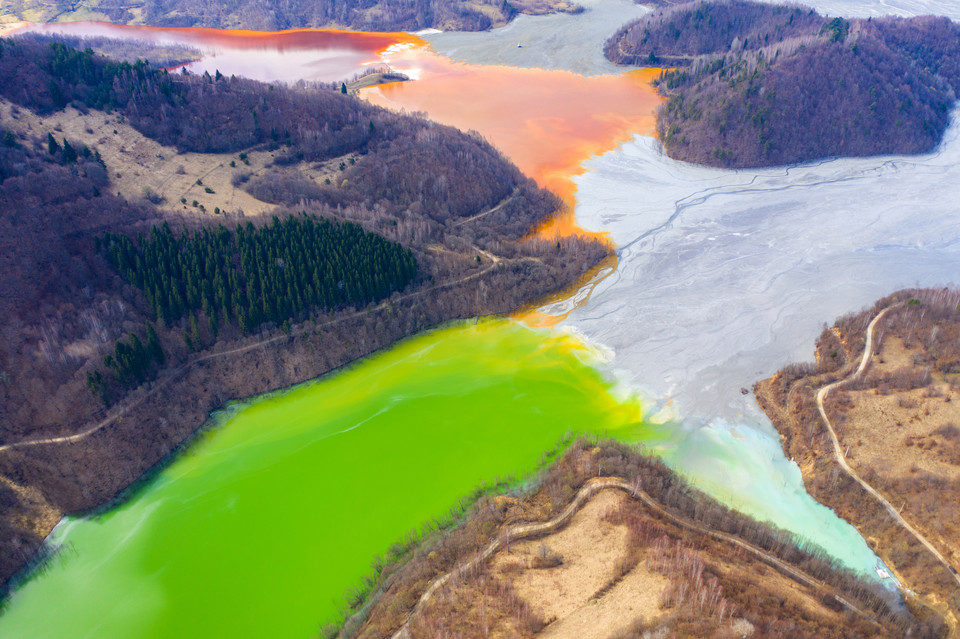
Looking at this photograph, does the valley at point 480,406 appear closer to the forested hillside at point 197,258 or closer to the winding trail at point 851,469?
the forested hillside at point 197,258

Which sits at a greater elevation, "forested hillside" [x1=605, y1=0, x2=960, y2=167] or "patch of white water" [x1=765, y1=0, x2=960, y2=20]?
"patch of white water" [x1=765, y1=0, x2=960, y2=20]

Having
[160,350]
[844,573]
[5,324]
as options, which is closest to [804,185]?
[844,573]

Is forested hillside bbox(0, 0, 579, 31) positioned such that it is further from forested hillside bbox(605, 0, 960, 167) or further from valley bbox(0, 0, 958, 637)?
valley bbox(0, 0, 958, 637)

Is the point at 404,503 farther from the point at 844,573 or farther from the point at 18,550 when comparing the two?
the point at 844,573

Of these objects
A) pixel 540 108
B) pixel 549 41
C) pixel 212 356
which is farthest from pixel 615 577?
pixel 549 41

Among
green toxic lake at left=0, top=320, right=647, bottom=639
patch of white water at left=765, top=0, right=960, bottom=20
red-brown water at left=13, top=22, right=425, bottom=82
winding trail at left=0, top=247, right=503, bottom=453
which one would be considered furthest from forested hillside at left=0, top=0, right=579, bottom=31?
green toxic lake at left=0, top=320, right=647, bottom=639

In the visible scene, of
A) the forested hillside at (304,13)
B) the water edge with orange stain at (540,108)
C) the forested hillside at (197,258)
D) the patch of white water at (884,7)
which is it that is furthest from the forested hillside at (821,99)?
the forested hillside at (304,13)
